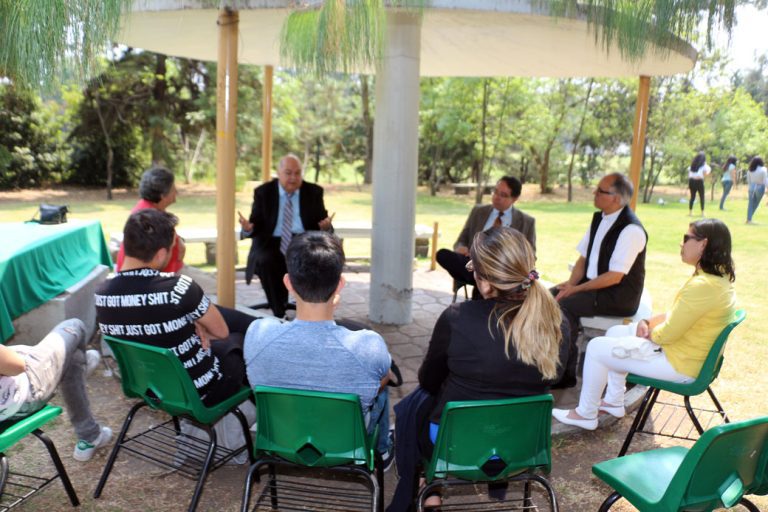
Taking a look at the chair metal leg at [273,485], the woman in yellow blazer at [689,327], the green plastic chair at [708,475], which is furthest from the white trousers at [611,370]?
the chair metal leg at [273,485]

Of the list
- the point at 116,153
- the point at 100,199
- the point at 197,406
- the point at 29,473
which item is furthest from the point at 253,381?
the point at 116,153

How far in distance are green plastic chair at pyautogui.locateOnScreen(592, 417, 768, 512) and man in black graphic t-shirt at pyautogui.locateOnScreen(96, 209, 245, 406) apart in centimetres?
178

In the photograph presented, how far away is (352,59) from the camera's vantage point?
10.2 ft

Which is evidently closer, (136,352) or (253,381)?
(253,381)

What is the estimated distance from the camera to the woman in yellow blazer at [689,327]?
309 cm

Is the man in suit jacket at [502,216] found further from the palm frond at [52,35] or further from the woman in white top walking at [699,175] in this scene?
the woman in white top walking at [699,175]

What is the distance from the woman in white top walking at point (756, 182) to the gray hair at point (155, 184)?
1483cm

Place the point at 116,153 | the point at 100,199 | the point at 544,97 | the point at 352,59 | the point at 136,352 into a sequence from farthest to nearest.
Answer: the point at 544,97 < the point at 116,153 < the point at 100,199 < the point at 352,59 < the point at 136,352

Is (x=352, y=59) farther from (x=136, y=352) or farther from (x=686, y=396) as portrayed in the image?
(x=686, y=396)

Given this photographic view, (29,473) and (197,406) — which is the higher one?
(197,406)

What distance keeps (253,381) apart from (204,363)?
1.76ft

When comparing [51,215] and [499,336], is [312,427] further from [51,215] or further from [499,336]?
[51,215]

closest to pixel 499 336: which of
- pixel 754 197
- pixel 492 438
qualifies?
pixel 492 438

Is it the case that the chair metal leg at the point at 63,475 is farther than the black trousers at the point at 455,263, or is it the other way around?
the black trousers at the point at 455,263
